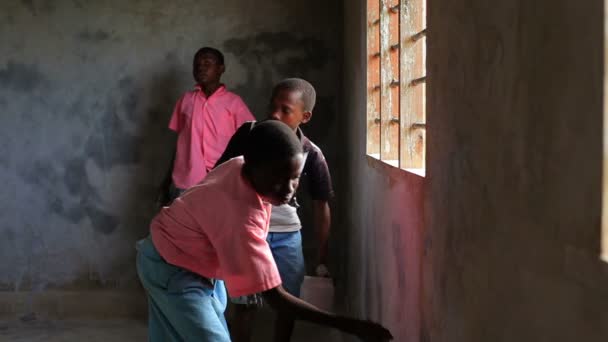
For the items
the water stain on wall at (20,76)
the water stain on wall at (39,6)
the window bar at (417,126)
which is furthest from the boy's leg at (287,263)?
the water stain on wall at (39,6)

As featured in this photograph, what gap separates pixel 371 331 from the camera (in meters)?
2.07

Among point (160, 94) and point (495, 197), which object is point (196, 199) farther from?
point (160, 94)

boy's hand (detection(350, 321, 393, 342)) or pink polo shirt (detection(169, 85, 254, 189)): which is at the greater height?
pink polo shirt (detection(169, 85, 254, 189))

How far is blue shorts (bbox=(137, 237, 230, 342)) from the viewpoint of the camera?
98.3 inches

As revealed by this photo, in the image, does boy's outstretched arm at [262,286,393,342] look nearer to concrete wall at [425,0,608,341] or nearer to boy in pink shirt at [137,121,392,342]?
boy in pink shirt at [137,121,392,342]

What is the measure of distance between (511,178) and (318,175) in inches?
101

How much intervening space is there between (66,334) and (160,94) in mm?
1644

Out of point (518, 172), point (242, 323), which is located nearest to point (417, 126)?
point (518, 172)

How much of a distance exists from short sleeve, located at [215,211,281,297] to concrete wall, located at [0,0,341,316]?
336 cm

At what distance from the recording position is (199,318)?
2.50 metres

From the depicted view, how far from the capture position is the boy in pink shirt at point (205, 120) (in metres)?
5.27

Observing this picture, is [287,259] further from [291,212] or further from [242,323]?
[242,323]

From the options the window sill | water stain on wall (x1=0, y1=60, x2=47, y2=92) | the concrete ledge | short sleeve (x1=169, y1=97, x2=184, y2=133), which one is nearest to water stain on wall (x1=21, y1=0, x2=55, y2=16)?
water stain on wall (x1=0, y1=60, x2=47, y2=92)

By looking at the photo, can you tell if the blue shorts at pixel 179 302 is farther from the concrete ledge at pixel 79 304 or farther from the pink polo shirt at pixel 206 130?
the concrete ledge at pixel 79 304
